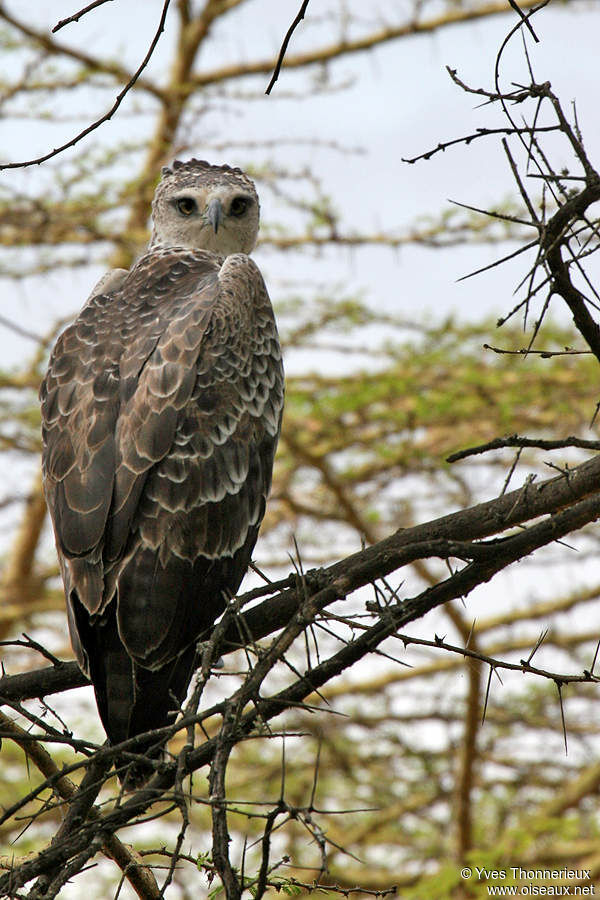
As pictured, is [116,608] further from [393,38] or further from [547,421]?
[393,38]

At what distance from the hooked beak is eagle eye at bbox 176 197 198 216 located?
0.20m

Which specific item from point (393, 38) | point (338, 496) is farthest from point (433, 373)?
point (393, 38)

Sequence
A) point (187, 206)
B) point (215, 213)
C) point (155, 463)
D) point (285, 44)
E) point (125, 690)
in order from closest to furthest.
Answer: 1. point (285, 44)
2. point (125, 690)
3. point (155, 463)
4. point (215, 213)
5. point (187, 206)

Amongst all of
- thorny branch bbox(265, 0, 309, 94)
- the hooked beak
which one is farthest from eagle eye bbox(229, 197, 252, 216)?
thorny branch bbox(265, 0, 309, 94)

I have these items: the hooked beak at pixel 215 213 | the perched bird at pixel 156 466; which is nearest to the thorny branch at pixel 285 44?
the perched bird at pixel 156 466

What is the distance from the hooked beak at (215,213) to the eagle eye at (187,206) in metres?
0.20

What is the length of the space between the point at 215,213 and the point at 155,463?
91.0 inches

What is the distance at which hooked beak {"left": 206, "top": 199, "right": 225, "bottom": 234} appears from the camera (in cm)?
647

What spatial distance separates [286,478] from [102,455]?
6.14 meters

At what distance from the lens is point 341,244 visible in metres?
10.9

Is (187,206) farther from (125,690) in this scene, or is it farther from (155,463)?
(125,690)

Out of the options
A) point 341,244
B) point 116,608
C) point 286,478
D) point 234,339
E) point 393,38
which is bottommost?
point 116,608

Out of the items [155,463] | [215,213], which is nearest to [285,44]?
[155,463]

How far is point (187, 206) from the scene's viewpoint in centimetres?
676
